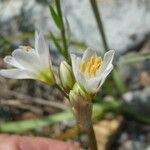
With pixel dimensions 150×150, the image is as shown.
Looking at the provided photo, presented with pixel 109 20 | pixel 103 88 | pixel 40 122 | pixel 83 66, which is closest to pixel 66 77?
pixel 83 66

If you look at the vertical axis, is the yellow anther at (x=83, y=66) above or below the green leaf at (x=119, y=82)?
above

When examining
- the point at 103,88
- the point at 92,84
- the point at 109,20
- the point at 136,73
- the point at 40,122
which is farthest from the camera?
the point at 109,20

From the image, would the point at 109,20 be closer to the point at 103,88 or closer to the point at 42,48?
the point at 103,88

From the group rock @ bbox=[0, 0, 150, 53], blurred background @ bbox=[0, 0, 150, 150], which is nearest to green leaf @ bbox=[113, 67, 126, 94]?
blurred background @ bbox=[0, 0, 150, 150]

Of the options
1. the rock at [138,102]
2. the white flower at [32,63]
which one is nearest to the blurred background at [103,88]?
the rock at [138,102]

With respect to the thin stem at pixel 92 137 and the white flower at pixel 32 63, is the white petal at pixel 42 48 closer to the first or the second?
the white flower at pixel 32 63

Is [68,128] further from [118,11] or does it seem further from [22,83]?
[118,11]

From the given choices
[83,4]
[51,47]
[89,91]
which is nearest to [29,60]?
[89,91]
